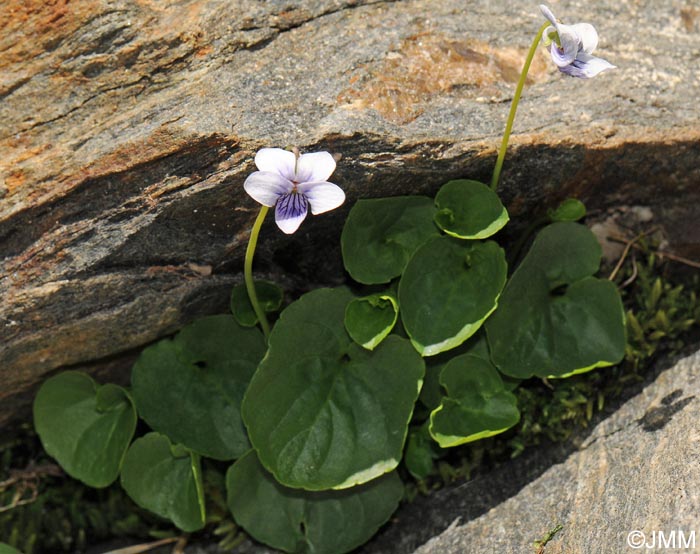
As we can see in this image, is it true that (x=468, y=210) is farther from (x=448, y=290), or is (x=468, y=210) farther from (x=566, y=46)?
(x=566, y=46)

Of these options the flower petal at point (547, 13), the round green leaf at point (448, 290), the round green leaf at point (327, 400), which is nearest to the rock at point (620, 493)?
the round green leaf at point (327, 400)

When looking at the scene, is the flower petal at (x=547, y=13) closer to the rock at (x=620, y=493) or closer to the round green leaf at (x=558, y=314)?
the round green leaf at (x=558, y=314)

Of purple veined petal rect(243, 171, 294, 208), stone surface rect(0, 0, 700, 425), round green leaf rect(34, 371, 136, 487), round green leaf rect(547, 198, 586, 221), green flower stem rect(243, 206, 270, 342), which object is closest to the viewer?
purple veined petal rect(243, 171, 294, 208)

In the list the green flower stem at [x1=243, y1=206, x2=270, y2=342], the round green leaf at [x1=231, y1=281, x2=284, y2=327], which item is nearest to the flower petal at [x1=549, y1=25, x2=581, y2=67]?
the green flower stem at [x1=243, y1=206, x2=270, y2=342]

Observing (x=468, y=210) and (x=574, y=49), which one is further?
(x=468, y=210)

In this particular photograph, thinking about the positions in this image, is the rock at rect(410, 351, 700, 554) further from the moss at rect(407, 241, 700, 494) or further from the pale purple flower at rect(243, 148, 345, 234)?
the pale purple flower at rect(243, 148, 345, 234)

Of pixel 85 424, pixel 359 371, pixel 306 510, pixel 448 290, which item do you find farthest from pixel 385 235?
pixel 85 424
